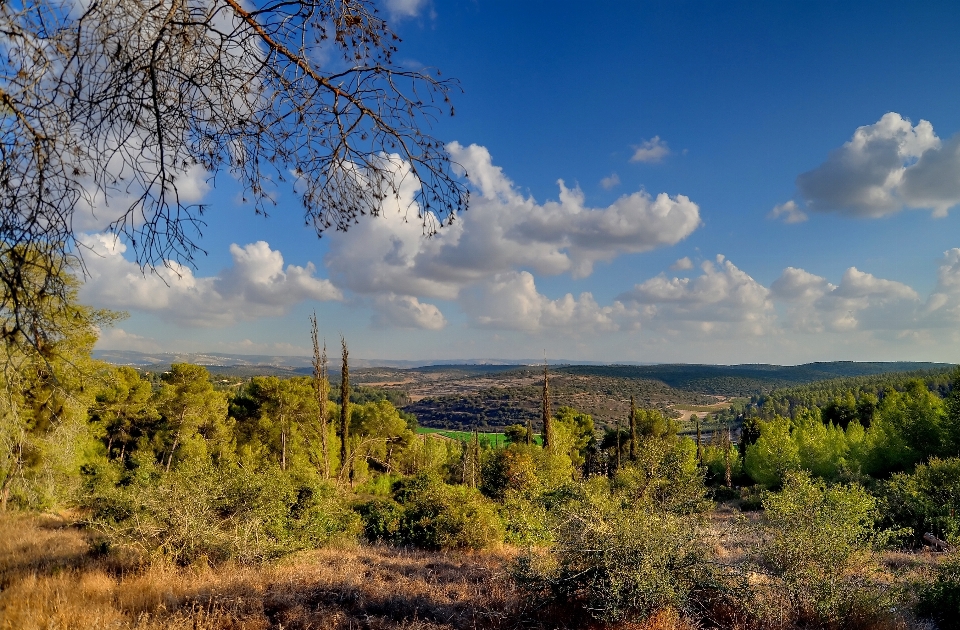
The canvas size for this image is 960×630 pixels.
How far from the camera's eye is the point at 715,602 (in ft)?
18.0

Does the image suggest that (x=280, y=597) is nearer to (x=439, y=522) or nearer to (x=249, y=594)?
(x=249, y=594)

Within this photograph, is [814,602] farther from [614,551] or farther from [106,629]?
[106,629]

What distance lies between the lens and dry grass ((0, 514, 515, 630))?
17.1ft

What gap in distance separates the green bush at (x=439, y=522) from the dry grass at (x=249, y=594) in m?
3.24

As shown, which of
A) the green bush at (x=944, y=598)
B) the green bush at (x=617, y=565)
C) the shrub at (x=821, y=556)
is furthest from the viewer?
the green bush at (x=944, y=598)

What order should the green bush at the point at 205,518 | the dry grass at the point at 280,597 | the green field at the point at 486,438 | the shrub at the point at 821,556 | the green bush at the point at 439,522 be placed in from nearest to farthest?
the dry grass at the point at 280,597
the shrub at the point at 821,556
the green bush at the point at 205,518
the green bush at the point at 439,522
the green field at the point at 486,438

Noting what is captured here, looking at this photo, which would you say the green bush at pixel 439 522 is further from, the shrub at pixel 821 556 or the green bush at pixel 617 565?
the shrub at pixel 821 556

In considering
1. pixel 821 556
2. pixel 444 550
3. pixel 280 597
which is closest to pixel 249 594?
pixel 280 597

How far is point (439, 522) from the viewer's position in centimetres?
1248

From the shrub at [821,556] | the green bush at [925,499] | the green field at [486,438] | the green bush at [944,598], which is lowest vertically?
the green field at [486,438]

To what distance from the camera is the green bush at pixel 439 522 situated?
12.2 m

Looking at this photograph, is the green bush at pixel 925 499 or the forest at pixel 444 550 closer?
the forest at pixel 444 550

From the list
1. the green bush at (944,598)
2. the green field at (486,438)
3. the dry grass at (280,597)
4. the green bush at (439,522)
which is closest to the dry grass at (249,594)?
the dry grass at (280,597)

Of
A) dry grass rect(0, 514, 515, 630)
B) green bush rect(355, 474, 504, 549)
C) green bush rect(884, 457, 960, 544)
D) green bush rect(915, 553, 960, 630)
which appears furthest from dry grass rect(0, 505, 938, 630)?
green bush rect(884, 457, 960, 544)
